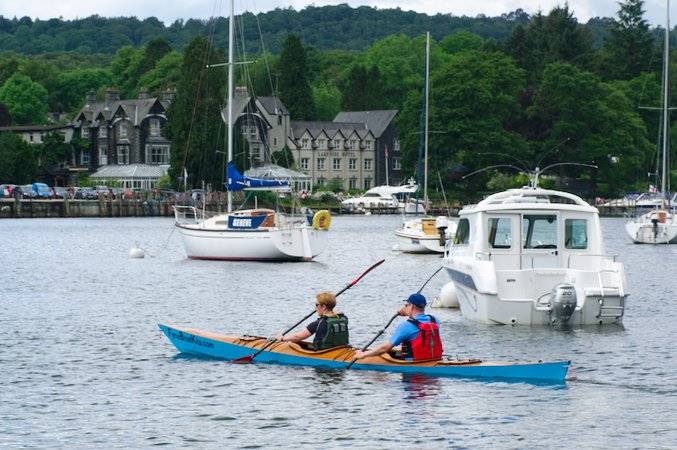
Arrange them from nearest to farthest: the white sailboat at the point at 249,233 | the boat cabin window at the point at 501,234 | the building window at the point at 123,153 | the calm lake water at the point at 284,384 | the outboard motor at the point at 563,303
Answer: the calm lake water at the point at 284,384 < the outboard motor at the point at 563,303 < the boat cabin window at the point at 501,234 < the white sailboat at the point at 249,233 < the building window at the point at 123,153

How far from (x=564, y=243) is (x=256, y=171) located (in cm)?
11607

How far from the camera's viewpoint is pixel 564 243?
3938cm

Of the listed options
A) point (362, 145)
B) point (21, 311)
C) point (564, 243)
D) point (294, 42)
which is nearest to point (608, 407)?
point (564, 243)

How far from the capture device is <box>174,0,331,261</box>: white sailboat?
67.1 metres

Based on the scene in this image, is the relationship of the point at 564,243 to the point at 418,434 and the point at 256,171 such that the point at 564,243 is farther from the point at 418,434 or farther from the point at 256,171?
the point at 256,171

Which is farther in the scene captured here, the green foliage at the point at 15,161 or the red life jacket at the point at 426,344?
the green foliage at the point at 15,161

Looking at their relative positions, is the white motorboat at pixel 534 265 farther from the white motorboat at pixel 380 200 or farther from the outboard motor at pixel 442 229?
the white motorboat at pixel 380 200

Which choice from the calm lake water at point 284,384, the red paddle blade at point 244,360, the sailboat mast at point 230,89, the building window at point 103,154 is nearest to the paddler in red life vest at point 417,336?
the calm lake water at point 284,384

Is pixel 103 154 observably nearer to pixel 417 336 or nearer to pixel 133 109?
pixel 133 109

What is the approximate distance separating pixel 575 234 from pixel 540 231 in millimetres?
1023

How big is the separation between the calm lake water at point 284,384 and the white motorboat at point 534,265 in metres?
0.65

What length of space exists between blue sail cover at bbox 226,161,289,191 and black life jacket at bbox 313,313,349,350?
3825cm

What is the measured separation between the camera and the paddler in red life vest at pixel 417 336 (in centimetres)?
2898

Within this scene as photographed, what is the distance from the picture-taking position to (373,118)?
184750 mm
